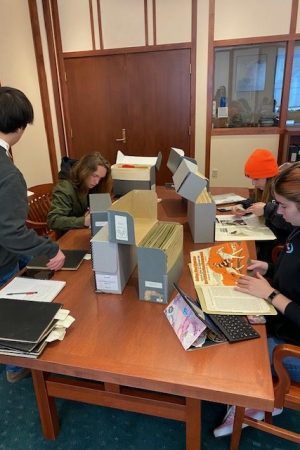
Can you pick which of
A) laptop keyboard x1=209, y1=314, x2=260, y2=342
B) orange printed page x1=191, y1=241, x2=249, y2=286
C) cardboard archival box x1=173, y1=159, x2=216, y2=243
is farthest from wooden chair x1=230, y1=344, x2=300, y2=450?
cardboard archival box x1=173, y1=159, x2=216, y2=243

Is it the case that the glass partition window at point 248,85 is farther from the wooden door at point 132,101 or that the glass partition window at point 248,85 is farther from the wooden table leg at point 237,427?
the wooden table leg at point 237,427

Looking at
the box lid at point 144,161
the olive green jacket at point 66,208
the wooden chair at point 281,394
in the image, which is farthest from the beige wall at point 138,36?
the wooden chair at point 281,394

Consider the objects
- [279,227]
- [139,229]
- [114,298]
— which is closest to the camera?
[114,298]

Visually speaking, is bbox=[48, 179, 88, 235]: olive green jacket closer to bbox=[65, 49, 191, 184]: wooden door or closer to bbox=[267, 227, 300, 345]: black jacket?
bbox=[267, 227, 300, 345]: black jacket

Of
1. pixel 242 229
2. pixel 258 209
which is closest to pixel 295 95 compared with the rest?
pixel 258 209

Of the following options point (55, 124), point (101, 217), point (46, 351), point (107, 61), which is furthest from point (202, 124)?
point (46, 351)

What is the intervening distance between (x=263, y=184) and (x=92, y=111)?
288cm

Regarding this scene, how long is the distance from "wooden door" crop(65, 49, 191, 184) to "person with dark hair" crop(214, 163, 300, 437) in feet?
9.70

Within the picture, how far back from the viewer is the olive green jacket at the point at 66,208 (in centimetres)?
185

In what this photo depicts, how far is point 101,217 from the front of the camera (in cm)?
137

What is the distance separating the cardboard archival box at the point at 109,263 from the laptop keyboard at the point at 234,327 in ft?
1.18

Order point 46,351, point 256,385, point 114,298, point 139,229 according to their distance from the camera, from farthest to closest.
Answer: point 139,229 → point 114,298 → point 46,351 → point 256,385

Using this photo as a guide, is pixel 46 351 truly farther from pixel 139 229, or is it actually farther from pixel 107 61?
pixel 107 61

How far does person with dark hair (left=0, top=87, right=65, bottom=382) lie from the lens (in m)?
1.16
